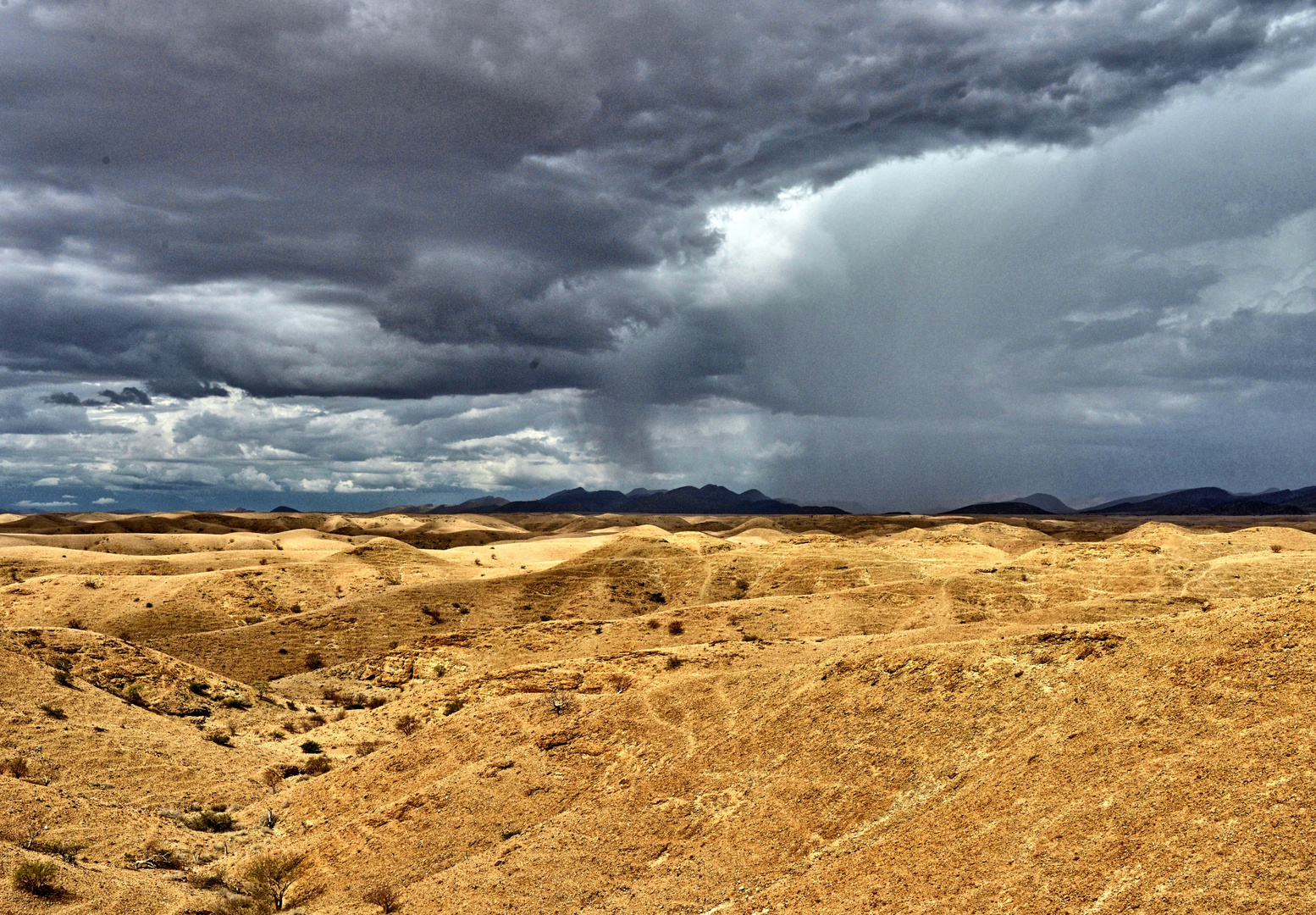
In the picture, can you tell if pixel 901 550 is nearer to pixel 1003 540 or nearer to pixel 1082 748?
pixel 1082 748

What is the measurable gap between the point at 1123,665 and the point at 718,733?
10769 mm

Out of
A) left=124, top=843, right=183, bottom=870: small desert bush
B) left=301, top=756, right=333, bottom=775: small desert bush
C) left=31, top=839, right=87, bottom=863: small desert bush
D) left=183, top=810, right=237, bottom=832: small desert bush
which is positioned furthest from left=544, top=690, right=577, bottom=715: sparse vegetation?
left=31, top=839, right=87, bottom=863: small desert bush

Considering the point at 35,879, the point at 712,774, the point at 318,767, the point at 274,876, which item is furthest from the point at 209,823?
the point at 712,774

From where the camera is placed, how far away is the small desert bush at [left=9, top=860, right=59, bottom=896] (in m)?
16.6

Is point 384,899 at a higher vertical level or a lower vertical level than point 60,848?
lower

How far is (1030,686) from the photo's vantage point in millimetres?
20562

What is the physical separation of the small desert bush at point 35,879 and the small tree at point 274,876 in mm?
4217

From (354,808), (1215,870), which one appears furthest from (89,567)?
(1215,870)

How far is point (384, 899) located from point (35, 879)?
6.94 m

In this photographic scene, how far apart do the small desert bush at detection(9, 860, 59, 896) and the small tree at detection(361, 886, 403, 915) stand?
20.5ft

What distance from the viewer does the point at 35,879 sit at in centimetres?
1677

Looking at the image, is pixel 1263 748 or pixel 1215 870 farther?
pixel 1263 748

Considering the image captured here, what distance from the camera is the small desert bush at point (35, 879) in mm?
16625

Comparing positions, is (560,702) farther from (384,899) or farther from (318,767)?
(318,767)
